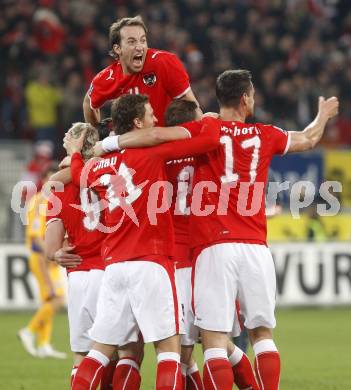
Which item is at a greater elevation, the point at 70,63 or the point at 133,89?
the point at 70,63

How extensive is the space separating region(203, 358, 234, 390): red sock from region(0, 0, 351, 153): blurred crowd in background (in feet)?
39.1

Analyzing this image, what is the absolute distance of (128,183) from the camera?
732cm

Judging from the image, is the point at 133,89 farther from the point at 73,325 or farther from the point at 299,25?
the point at 299,25

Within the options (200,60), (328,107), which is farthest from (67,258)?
(200,60)

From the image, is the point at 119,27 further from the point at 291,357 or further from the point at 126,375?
the point at 291,357

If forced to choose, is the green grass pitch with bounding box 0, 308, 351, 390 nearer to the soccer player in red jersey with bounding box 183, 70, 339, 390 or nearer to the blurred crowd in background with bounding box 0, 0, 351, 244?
the blurred crowd in background with bounding box 0, 0, 351, 244

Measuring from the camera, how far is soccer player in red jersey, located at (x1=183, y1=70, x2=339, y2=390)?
7523mm

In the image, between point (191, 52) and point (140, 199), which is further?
point (191, 52)

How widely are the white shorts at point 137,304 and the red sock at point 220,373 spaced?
1.33 ft

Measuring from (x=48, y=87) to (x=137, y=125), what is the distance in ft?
39.4

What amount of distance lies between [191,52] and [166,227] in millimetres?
13284

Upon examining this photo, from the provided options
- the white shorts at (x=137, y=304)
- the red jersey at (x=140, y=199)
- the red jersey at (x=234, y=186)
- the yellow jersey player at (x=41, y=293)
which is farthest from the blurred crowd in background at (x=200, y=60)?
the white shorts at (x=137, y=304)

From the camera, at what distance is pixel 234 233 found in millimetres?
7602

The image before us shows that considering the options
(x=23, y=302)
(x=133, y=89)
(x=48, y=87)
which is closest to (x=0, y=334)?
(x=23, y=302)
